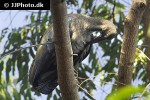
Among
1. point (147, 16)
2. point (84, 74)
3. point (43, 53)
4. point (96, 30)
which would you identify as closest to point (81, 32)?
point (96, 30)

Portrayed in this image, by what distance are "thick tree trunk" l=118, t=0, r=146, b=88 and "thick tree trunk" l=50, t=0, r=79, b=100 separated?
9.9 inches

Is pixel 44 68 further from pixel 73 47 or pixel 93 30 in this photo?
pixel 93 30

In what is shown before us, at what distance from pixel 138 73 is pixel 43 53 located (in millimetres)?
1847

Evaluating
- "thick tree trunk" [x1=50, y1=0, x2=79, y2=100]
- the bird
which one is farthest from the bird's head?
"thick tree trunk" [x1=50, y1=0, x2=79, y2=100]

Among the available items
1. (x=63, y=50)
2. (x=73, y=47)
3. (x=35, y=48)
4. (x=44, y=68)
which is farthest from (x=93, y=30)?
(x=35, y=48)

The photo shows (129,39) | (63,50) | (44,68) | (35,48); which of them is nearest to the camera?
(63,50)

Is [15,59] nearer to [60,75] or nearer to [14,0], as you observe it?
[14,0]

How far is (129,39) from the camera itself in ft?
5.63

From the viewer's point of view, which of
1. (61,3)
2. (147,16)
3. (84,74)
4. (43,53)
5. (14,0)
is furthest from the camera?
(84,74)

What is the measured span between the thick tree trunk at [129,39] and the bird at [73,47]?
0.78ft

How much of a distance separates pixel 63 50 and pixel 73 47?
1.44 ft

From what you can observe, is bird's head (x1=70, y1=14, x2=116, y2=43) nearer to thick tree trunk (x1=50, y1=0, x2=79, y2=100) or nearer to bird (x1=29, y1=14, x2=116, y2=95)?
bird (x1=29, y1=14, x2=116, y2=95)

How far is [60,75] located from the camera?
160 cm

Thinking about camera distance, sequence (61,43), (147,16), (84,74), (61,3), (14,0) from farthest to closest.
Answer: (84,74) → (147,16) → (14,0) → (61,43) → (61,3)
